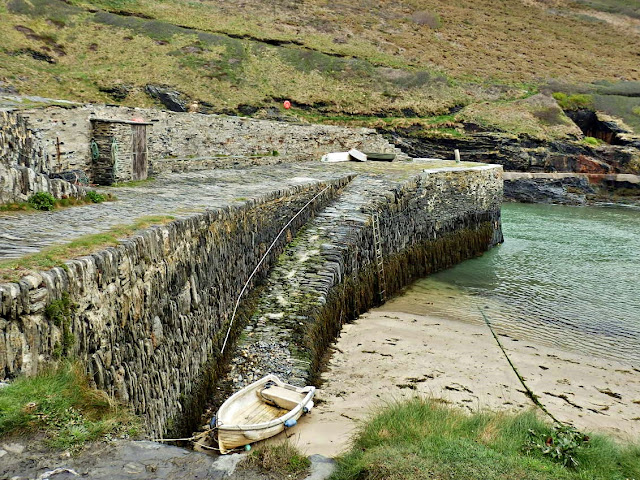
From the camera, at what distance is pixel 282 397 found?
9453 millimetres

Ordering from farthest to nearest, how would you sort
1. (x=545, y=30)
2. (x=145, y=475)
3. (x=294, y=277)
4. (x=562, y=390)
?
1. (x=545, y=30)
2. (x=294, y=277)
3. (x=562, y=390)
4. (x=145, y=475)

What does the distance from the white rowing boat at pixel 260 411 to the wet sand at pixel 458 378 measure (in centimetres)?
32

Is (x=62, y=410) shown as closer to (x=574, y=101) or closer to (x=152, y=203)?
(x=152, y=203)

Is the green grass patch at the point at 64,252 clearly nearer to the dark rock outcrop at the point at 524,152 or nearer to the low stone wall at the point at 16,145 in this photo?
the low stone wall at the point at 16,145

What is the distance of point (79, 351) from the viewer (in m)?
6.18

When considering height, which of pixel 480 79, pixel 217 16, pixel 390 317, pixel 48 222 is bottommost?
pixel 390 317

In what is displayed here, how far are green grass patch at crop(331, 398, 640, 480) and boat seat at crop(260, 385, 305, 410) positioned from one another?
232 centimetres

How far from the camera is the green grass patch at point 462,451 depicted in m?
5.57

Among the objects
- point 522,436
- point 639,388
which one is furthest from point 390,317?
point 522,436

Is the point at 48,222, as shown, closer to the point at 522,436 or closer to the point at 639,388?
the point at 522,436

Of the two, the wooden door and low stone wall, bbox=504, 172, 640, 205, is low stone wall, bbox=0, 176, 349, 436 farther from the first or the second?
low stone wall, bbox=504, 172, 640, 205

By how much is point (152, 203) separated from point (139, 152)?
5057 mm

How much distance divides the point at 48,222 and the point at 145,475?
567 cm

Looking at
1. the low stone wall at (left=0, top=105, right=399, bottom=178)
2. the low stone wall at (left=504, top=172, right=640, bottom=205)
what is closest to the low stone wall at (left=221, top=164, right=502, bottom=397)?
the low stone wall at (left=0, top=105, right=399, bottom=178)
